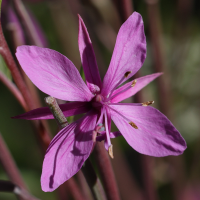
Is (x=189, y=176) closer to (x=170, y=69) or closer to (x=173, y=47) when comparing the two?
(x=170, y=69)

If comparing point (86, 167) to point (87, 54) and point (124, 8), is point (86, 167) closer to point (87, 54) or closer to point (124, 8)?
point (87, 54)

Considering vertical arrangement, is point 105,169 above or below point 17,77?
below

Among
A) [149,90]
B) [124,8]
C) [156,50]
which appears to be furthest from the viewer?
[149,90]

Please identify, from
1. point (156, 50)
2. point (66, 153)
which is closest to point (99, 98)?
point (66, 153)

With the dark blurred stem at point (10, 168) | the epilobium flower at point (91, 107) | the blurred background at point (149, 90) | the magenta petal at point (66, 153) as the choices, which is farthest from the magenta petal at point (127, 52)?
the blurred background at point (149, 90)

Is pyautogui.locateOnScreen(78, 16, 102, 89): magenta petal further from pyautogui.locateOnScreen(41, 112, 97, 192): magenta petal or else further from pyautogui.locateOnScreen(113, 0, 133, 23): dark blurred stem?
pyautogui.locateOnScreen(113, 0, 133, 23): dark blurred stem

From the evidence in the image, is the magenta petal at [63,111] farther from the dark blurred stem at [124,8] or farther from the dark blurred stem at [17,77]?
the dark blurred stem at [124,8]
